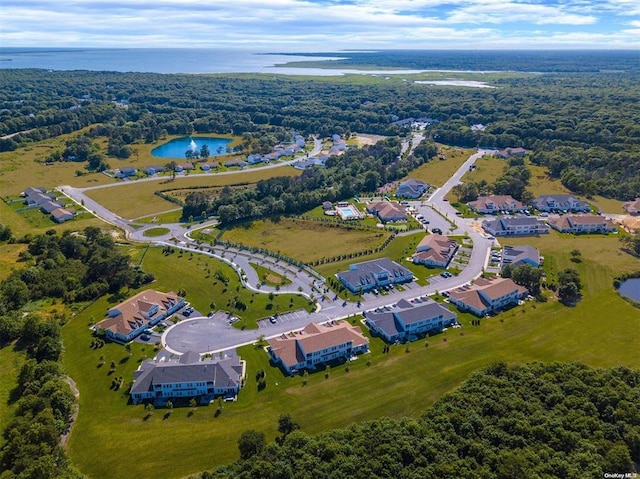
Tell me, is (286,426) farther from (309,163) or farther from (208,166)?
(208,166)

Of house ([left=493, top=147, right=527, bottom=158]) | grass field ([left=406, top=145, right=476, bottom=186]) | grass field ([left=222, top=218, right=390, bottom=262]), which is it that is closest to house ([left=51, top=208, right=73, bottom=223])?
grass field ([left=222, top=218, right=390, bottom=262])

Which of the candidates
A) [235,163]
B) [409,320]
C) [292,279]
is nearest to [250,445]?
[409,320]

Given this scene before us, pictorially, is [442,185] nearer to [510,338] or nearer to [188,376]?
[510,338]

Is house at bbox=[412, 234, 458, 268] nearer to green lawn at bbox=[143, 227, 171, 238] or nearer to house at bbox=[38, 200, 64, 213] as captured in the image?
green lawn at bbox=[143, 227, 171, 238]

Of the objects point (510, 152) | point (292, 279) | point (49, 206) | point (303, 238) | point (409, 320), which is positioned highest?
point (510, 152)

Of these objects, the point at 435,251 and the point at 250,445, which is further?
the point at 435,251

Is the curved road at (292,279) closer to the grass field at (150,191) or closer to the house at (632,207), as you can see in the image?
the grass field at (150,191)

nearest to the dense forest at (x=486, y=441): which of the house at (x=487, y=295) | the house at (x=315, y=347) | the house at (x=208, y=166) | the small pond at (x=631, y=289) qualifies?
the house at (x=315, y=347)
